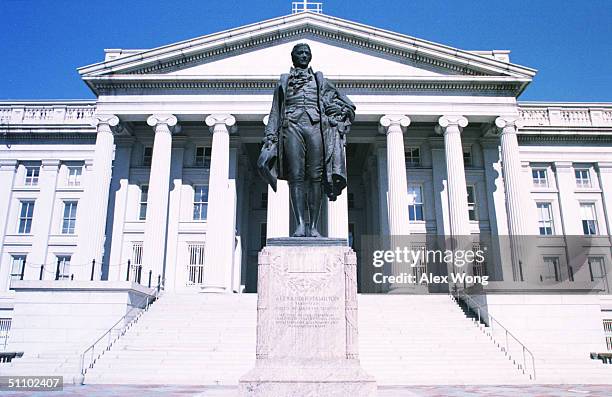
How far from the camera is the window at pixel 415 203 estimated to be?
115ft

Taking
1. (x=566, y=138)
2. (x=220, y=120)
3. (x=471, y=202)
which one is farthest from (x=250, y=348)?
(x=566, y=138)

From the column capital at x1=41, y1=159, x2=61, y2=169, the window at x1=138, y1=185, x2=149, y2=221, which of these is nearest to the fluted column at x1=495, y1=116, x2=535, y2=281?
the window at x1=138, y1=185, x2=149, y2=221

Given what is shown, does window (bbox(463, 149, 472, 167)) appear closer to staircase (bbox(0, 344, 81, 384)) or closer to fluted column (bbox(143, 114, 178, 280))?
fluted column (bbox(143, 114, 178, 280))

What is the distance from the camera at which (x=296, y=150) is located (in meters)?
8.65

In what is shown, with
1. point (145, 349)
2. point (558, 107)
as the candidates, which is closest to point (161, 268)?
point (145, 349)

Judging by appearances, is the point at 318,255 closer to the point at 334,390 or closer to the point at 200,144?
the point at 334,390

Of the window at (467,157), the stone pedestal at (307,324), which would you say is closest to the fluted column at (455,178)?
the window at (467,157)

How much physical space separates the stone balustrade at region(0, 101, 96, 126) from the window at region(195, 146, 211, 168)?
366 inches

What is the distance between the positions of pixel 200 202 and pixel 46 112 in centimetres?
1491

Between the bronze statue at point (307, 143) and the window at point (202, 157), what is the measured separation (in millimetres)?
26782

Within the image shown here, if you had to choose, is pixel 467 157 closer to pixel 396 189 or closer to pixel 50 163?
pixel 396 189

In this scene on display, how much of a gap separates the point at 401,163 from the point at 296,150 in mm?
22953

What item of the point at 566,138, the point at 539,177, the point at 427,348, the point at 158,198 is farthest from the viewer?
the point at 539,177

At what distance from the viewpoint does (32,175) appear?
38.4m
